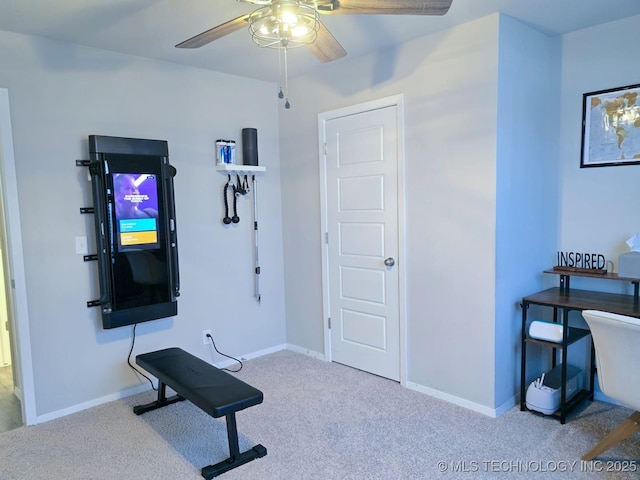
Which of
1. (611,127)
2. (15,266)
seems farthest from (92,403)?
(611,127)

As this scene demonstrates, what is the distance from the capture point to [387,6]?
5.99 ft

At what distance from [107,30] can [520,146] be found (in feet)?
8.97

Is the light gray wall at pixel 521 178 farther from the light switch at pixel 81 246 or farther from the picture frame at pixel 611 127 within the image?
the light switch at pixel 81 246

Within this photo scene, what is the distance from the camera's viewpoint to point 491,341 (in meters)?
2.89

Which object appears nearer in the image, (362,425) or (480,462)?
(480,462)

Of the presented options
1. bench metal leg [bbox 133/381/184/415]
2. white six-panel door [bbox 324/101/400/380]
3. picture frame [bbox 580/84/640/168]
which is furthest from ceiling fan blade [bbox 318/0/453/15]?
bench metal leg [bbox 133/381/184/415]

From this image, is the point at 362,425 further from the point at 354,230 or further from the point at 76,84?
the point at 76,84

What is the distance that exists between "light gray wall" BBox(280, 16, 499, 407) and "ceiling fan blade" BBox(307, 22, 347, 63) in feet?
3.09

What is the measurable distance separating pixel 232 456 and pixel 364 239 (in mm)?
1835

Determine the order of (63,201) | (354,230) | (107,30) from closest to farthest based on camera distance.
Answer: (107,30), (63,201), (354,230)

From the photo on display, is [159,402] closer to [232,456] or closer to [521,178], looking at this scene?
[232,456]

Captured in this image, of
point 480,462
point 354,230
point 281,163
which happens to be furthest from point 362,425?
point 281,163

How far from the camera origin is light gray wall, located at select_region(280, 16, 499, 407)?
2832mm

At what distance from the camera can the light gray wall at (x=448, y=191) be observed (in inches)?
111
